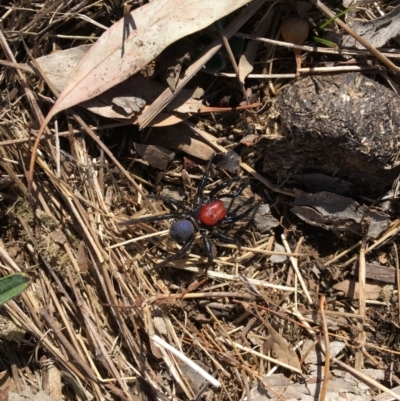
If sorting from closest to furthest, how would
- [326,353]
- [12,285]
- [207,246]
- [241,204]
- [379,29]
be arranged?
[12,285]
[379,29]
[326,353]
[207,246]
[241,204]

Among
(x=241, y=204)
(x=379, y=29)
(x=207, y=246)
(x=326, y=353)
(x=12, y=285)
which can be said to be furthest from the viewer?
(x=241, y=204)

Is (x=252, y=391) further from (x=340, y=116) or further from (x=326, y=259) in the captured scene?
(x=340, y=116)

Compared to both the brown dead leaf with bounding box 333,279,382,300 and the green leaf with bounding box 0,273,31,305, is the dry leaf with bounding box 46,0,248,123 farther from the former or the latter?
the brown dead leaf with bounding box 333,279,382,300

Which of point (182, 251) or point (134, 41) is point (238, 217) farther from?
point (134, 41)

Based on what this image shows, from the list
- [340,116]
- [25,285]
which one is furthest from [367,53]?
[25,285]

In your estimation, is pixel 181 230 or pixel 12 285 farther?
pixel 181 230

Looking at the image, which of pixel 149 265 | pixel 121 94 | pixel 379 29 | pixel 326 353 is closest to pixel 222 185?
pixel 149 265

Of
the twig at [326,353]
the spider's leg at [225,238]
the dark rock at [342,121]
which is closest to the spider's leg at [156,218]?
the spider's leg at [225,238]
